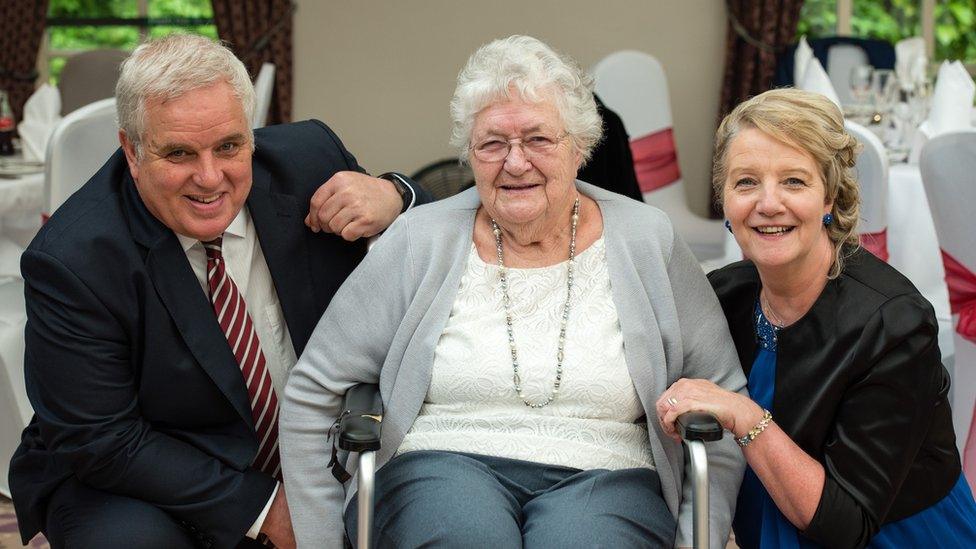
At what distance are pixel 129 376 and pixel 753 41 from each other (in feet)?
14.9

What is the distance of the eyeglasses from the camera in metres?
1.88

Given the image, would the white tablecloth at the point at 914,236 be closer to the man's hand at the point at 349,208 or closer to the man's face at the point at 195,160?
the man's hand at the point at 349,208

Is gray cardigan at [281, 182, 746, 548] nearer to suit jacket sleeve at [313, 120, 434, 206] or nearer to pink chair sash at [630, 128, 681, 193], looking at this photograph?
suit jacket sleeve at [313, 120, 434, 206]

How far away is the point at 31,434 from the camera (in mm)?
1946

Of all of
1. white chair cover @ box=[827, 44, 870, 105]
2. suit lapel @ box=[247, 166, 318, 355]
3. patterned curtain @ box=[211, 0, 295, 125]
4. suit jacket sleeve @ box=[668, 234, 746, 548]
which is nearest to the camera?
suit jacket sleeve @ box=[668, 234, 746, 548]

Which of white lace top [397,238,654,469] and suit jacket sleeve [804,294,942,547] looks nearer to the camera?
suit jacket sleeve [804,294,942,547]

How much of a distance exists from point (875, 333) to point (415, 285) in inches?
30.1

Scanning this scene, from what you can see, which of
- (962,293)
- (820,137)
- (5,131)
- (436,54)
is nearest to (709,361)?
(820,137)

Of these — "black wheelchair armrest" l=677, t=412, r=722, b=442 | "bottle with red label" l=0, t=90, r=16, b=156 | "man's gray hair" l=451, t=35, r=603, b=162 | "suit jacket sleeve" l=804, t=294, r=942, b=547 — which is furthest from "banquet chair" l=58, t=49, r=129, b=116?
"suit jacket sleeve" l=804, t=294, r=942, b=547

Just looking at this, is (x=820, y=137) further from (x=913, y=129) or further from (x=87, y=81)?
(x=87, y=81)

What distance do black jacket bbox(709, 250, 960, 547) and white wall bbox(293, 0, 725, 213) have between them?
4.24 metres

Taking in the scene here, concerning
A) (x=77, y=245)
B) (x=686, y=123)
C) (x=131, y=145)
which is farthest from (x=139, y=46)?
(x=686, y=123)

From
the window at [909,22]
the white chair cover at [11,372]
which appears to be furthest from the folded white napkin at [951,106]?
the window at [909,22]

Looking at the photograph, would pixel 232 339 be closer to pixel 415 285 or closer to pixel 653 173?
pixel 415 285
